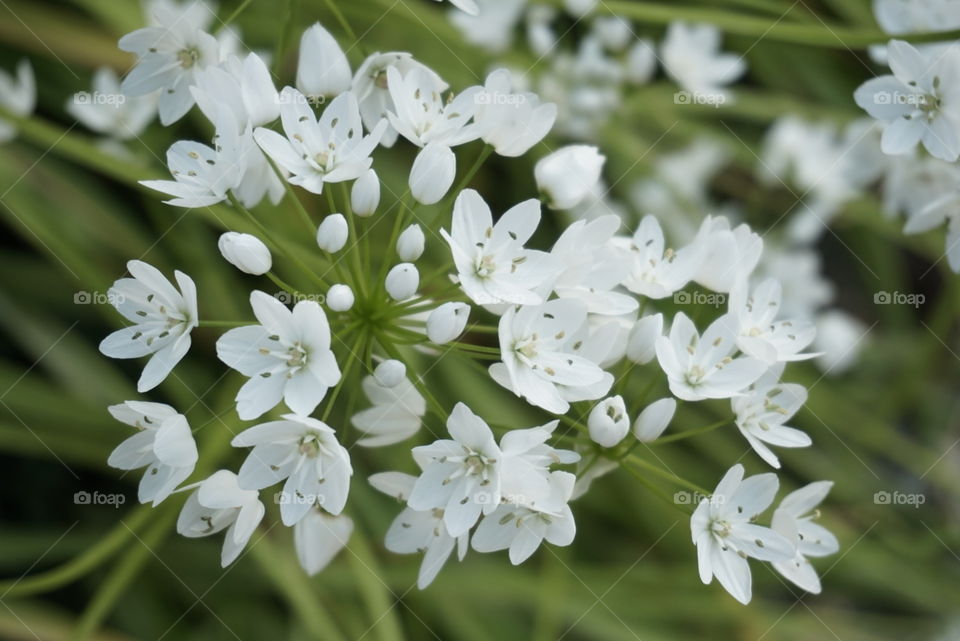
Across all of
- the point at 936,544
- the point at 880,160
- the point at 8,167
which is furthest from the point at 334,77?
the point at 936,544

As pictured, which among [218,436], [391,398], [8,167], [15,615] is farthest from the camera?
[8,167]

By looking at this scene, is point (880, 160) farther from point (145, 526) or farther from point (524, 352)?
point (145, 526)

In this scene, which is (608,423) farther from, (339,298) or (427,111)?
(427,111)
